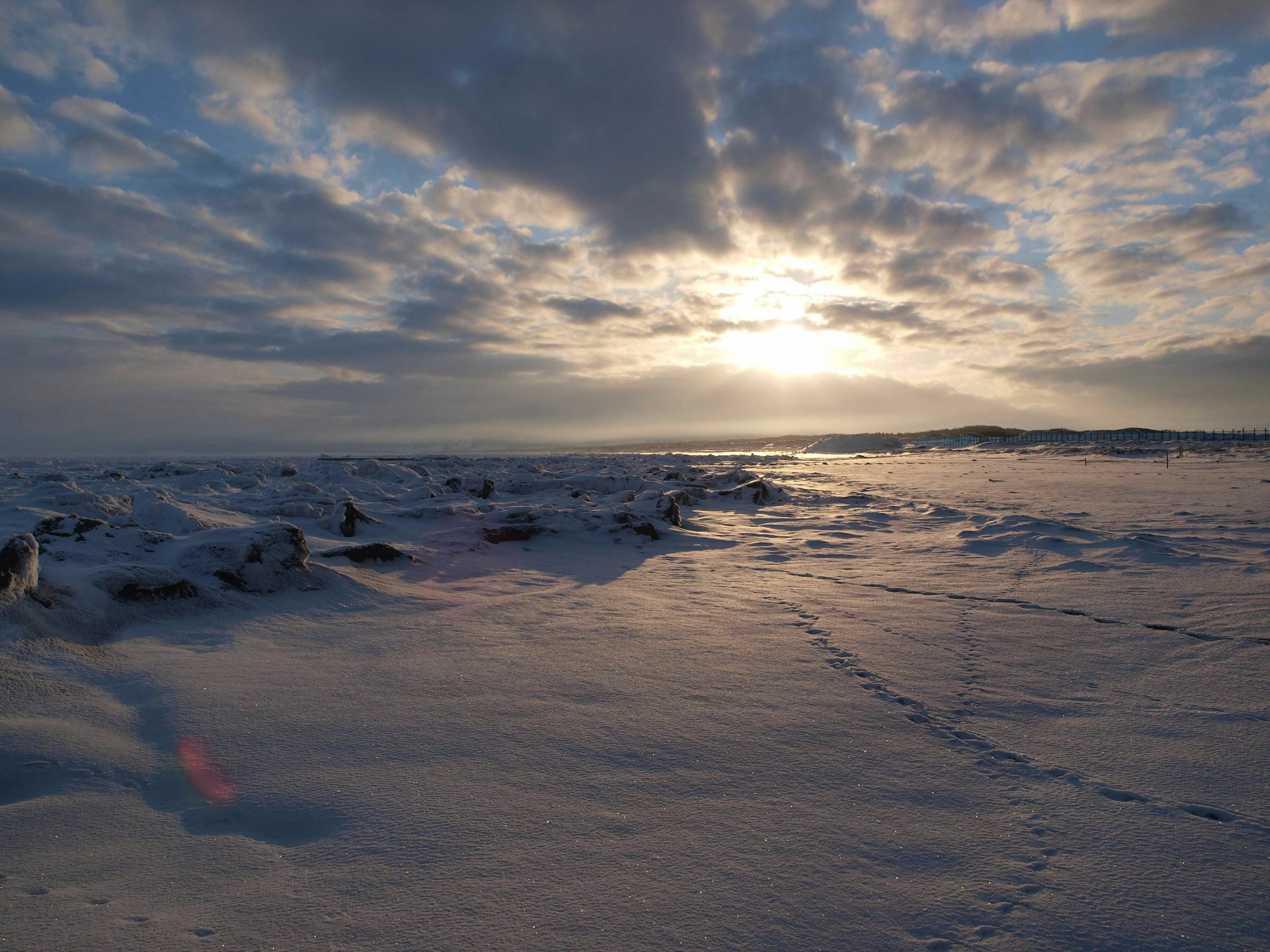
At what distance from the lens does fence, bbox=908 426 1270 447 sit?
36.4 m

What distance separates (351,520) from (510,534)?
142cm

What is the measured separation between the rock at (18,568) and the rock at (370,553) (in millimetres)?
1714

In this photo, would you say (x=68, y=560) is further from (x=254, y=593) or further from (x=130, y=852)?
(x=130, y=852)

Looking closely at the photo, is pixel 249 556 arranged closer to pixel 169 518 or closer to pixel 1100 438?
pixel 169 518

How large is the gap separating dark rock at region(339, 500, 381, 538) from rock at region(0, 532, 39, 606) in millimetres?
2686

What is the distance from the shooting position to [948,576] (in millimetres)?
4797

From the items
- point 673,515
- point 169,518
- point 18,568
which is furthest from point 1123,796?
point 169,518

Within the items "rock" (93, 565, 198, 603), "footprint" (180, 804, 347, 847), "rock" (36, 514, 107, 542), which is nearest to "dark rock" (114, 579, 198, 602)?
"rock" (93, 565, 198, 603)


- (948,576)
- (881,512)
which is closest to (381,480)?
(881,512)

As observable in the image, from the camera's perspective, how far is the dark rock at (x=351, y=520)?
18.3 feet

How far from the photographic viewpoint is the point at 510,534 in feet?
19.8

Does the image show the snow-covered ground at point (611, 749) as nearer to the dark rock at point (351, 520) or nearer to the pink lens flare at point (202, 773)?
the pink lens flare at point (202, 773)

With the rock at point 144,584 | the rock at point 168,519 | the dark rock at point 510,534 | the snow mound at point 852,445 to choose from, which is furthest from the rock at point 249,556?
the snow mound at point 852,445

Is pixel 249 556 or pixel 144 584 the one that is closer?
pixel 144 584
